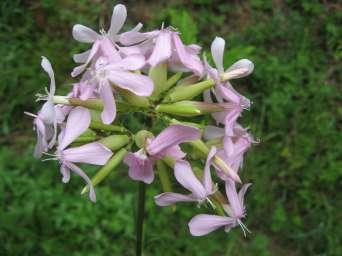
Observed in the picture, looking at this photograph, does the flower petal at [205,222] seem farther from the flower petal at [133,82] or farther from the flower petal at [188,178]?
the flower petal at [133,82]

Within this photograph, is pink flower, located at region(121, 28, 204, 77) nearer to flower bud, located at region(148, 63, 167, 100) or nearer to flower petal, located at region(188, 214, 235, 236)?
flower bud, located at region(148, 63, 167, 100)

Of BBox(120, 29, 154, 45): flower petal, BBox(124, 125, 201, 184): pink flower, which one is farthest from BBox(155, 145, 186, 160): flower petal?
BBox(120, 29, 154, 45): flower petal

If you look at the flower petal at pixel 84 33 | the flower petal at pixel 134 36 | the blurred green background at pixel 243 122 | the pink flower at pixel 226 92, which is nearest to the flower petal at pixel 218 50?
the pink flower at pixel 226 92

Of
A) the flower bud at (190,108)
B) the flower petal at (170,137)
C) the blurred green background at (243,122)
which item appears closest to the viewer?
the flower petal at (170,137)

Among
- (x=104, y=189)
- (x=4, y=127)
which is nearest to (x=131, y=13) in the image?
(x=4, y=127)

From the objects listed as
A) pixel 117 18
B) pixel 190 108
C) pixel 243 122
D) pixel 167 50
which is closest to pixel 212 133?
pixel 190 108

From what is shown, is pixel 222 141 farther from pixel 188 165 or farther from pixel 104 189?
pixel 104 189

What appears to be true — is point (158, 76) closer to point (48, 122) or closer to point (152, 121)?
point (152, 121)
